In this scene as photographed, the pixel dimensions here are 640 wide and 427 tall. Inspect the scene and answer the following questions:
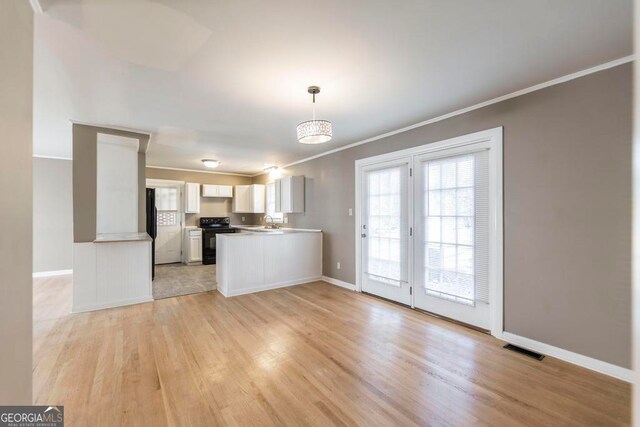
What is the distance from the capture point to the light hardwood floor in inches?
66.9

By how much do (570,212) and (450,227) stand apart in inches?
42.5

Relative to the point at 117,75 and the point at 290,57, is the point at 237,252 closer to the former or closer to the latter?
the point at 117,75

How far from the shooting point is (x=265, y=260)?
455 centimetres

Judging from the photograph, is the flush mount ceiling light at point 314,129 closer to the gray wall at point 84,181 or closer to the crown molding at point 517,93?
the crown molding at point 517,93

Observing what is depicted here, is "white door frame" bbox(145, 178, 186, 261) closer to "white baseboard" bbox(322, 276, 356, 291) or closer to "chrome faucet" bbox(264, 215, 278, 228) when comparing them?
"chrome faucet" bbox(264, 215, 278, 228)

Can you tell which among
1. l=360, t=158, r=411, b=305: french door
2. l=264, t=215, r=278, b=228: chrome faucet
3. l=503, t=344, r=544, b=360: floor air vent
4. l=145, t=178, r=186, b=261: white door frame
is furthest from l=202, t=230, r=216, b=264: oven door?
l=503, t=344, r=544, b=360: floor air vent

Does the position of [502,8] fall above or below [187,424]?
above

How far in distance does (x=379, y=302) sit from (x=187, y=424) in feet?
9.28

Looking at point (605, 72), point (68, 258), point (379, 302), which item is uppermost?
point (605, 72)

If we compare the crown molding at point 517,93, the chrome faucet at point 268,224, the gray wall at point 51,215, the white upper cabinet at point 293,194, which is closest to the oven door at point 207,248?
the chrome faucet at point 268,224

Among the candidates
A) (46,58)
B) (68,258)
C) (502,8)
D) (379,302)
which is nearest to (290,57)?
(502,8)

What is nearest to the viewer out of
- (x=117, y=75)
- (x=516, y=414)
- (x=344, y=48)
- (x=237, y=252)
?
(x=516, y=414)

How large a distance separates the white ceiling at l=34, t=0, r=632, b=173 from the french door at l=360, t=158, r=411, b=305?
3.08ft

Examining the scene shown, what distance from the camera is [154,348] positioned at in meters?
2.53
